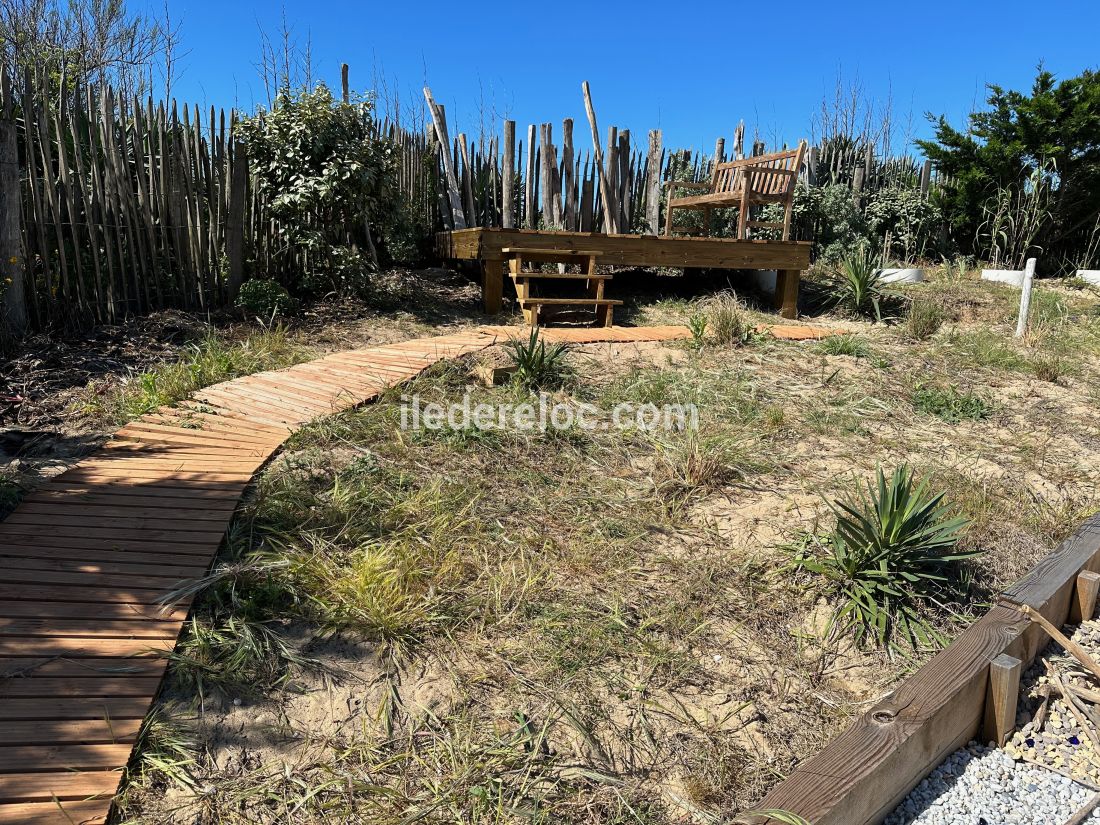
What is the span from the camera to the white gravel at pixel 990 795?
6.76ft

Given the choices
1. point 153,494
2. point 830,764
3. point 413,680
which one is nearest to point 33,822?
point 413,680

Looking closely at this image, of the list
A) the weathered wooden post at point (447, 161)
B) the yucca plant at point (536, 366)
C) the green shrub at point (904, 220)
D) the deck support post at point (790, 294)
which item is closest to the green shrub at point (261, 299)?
the yucca plant at point (536, 366)

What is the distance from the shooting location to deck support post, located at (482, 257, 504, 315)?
6574mm

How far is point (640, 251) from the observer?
6949mm

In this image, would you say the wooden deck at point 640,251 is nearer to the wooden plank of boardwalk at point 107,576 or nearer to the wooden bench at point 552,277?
the wooden bench at point 552,277

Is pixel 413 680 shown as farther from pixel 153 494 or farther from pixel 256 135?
pixel 256 135

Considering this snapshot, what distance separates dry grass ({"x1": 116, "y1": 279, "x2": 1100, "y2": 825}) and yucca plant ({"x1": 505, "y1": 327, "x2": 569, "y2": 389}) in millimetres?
123

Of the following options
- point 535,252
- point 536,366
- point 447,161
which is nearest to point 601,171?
point 447,161

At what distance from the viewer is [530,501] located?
329 cm

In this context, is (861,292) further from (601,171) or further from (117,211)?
(117,211)

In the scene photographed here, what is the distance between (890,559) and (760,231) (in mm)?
7744

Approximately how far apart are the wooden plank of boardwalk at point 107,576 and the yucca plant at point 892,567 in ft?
7.17

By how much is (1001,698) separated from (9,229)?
564 centimetres

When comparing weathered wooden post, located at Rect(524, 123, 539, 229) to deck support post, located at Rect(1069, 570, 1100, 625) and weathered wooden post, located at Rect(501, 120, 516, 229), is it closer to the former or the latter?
weathered wooden post, located at Rect(501, 120, 516, 229)
